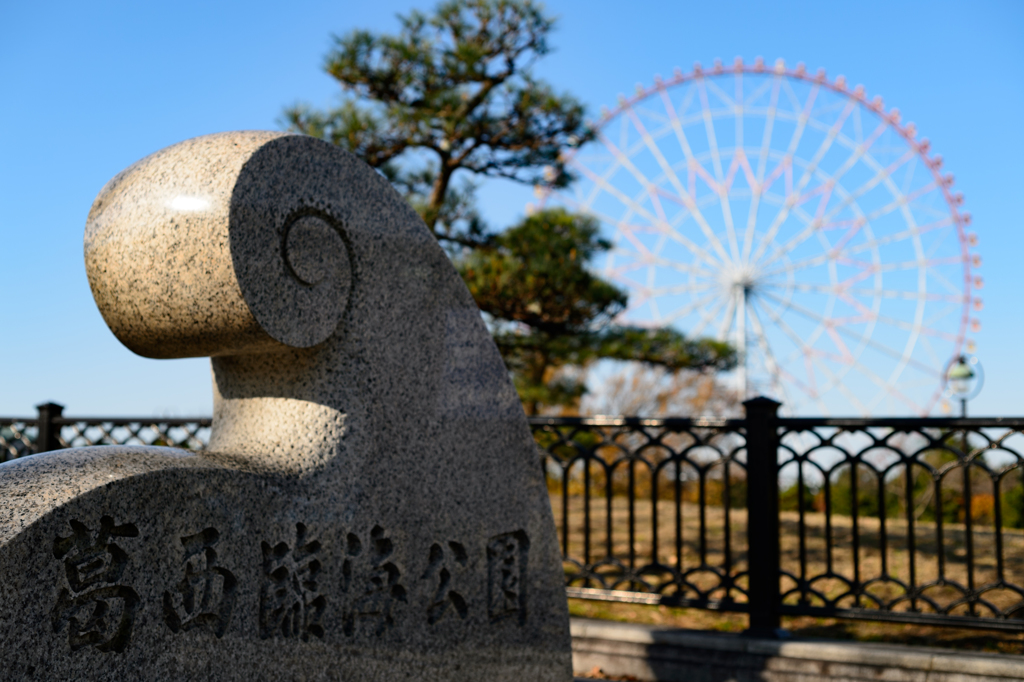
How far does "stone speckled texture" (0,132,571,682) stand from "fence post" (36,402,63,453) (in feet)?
16.9

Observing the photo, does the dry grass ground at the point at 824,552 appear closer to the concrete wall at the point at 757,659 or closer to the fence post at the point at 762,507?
the fence post at the point at 762,507

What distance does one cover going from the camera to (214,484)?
1.73 meters

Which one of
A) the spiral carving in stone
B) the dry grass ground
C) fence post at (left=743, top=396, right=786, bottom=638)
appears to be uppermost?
the spiral carving in stone

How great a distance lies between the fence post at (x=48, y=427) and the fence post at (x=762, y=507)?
18.0 feet

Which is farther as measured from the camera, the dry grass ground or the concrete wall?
the dry grass ground

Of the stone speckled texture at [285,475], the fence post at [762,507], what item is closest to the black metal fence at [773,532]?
the fence post at [762,507]

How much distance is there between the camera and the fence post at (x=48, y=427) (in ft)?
21.1

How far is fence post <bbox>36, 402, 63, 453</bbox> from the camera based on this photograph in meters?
6.44

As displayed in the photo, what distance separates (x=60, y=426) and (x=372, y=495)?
5.49 metres

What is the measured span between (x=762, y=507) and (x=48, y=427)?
5640 millimetres

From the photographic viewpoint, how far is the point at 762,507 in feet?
12.9

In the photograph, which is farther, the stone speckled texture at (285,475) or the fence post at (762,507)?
the fence post at (762,507)

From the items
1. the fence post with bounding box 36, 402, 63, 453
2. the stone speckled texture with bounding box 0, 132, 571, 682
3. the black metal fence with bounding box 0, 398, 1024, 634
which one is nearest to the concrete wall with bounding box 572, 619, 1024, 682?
the black metal fence with bounding box 0, 398, 1024, 634

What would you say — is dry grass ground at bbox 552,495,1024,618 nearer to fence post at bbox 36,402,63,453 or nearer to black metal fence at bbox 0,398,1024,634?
black metal fence at bbox 0,398,1024,634
